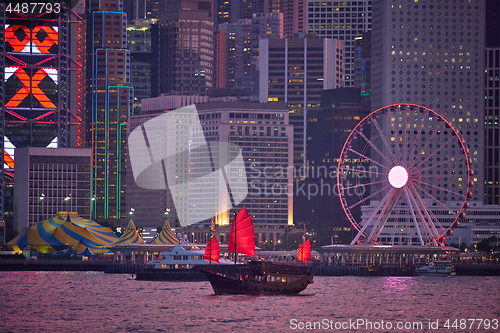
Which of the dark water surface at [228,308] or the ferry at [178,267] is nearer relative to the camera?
the dark water surface at [228,308]

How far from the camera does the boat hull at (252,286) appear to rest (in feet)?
491

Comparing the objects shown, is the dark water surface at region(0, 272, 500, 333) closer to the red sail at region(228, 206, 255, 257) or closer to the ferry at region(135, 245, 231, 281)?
the red sail at region(228, 206, 255, 257)

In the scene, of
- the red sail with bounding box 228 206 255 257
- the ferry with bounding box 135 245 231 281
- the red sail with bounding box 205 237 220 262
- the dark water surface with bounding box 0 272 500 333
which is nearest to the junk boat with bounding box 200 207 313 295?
the red sail with bounding box 228 206 255 257

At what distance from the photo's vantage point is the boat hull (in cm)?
14962

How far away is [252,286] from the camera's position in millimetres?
149750

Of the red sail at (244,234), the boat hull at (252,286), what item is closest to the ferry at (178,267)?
the red sail at (244,234)

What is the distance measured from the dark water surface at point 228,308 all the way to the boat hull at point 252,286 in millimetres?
1197

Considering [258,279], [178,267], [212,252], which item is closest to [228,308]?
[258,279]

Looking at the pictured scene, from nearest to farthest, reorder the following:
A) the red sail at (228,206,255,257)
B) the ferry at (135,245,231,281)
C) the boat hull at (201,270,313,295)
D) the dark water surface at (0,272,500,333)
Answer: the dark water surface at (0,272,500,333) → the boat hull at (201,270,313,295) → the red sail at (228,206,255,257) → the ferry at (135,245,231,281)

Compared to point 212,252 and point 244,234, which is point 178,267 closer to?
point 212,252

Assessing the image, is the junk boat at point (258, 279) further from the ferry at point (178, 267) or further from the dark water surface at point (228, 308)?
the ferry at point (178, 267)

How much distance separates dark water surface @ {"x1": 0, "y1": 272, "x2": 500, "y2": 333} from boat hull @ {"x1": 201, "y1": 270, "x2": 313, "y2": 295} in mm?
1197

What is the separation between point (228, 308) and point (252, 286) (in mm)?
15764

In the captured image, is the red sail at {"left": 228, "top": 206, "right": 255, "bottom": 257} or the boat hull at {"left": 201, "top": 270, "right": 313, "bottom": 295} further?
the red sail at {"left": 228, "top": 206, "right": 255, "bottom": 257}
